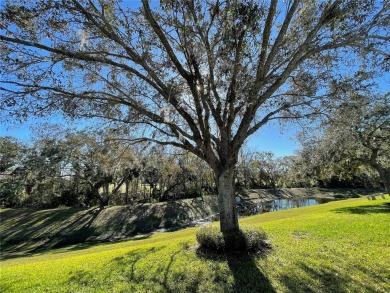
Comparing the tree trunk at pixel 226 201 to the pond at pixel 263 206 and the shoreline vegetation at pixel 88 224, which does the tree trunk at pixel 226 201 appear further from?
the pond at pixel 263 206

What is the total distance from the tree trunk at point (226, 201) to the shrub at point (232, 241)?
324mm

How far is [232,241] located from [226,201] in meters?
1.16

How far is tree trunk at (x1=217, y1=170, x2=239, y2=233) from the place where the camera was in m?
7.69

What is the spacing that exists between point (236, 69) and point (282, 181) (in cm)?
6601

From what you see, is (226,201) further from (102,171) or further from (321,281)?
(102,171)

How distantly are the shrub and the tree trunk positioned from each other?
0.32 meters

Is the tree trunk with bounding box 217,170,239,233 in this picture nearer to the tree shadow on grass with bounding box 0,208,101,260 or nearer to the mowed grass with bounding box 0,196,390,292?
A: the mowed grass with bounding box 0,196,390,292

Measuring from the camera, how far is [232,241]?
7.20 meters

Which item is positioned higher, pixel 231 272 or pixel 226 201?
pixel 226 201

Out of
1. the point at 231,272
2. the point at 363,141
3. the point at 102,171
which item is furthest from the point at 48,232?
the point at 363,141

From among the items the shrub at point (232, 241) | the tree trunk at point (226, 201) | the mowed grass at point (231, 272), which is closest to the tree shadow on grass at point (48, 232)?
the mowed grass at point (231, 272)

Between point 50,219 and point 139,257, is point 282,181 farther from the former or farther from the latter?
point 139,257

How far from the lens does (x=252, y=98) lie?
707 cm

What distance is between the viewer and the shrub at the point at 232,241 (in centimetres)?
719
